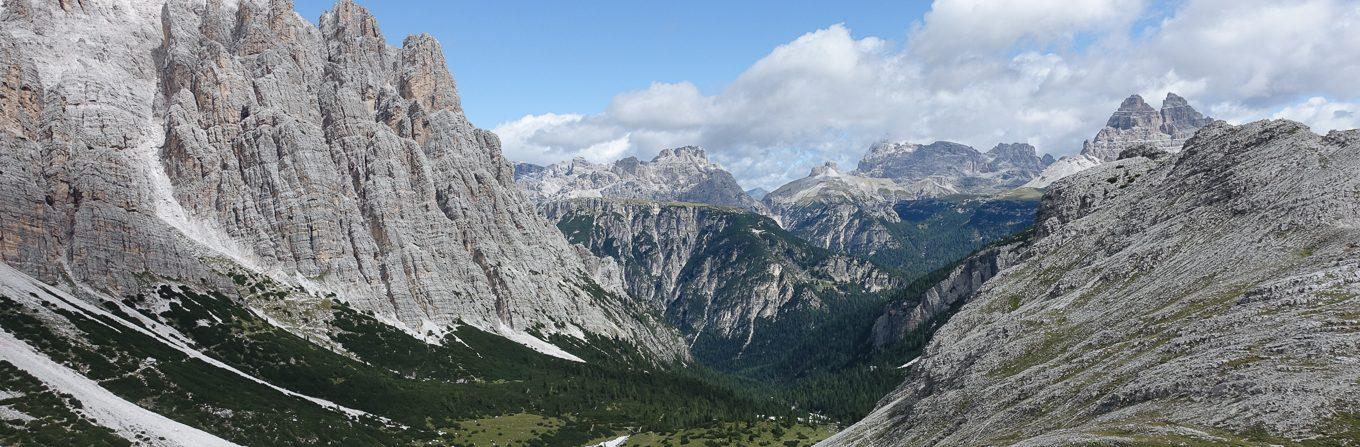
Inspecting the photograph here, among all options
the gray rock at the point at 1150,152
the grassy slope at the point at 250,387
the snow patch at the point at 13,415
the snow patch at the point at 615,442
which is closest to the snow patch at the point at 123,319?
the grassy slope at the point at 250,387

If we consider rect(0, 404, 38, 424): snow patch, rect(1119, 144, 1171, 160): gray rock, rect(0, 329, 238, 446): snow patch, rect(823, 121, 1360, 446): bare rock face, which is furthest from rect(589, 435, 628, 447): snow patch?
rect(1119, 144, 1171, 160): gray rock

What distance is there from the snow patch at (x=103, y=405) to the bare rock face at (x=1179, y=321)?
98.8 m

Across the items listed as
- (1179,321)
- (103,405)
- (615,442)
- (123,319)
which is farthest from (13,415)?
(1179,321)

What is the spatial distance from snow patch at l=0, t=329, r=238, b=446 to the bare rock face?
9877cm

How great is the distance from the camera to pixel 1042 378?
86812mm

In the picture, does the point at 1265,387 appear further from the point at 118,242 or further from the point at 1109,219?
the point at 118,242

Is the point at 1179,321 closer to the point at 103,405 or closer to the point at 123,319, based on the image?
the point at 103,405

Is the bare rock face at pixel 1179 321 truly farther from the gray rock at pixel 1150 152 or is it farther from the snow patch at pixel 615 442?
the snow patch at pixel 615 442

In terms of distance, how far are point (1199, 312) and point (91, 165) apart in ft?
766

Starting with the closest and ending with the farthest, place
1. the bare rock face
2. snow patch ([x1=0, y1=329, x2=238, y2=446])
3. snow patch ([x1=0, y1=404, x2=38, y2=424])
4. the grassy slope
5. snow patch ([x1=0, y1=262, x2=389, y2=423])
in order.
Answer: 1. the bare rock face
2. snow patch ([x1=0, y1=404, x2=38, y2=424])
3. snow patch ([x1=0, y1=329, x2=238, y2=446])
4. the grassy slope
5. snow patch ([x1=0, y1=262, x2=389, y2=423])

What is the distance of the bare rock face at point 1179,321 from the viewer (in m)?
59.7

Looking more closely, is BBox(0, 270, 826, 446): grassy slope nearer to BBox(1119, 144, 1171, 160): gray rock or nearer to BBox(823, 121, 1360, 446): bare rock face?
BBox(823, 121, 1360, 446): bare rock face

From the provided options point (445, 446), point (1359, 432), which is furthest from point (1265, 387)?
point (445, 446)

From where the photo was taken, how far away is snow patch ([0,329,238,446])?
359 ft
